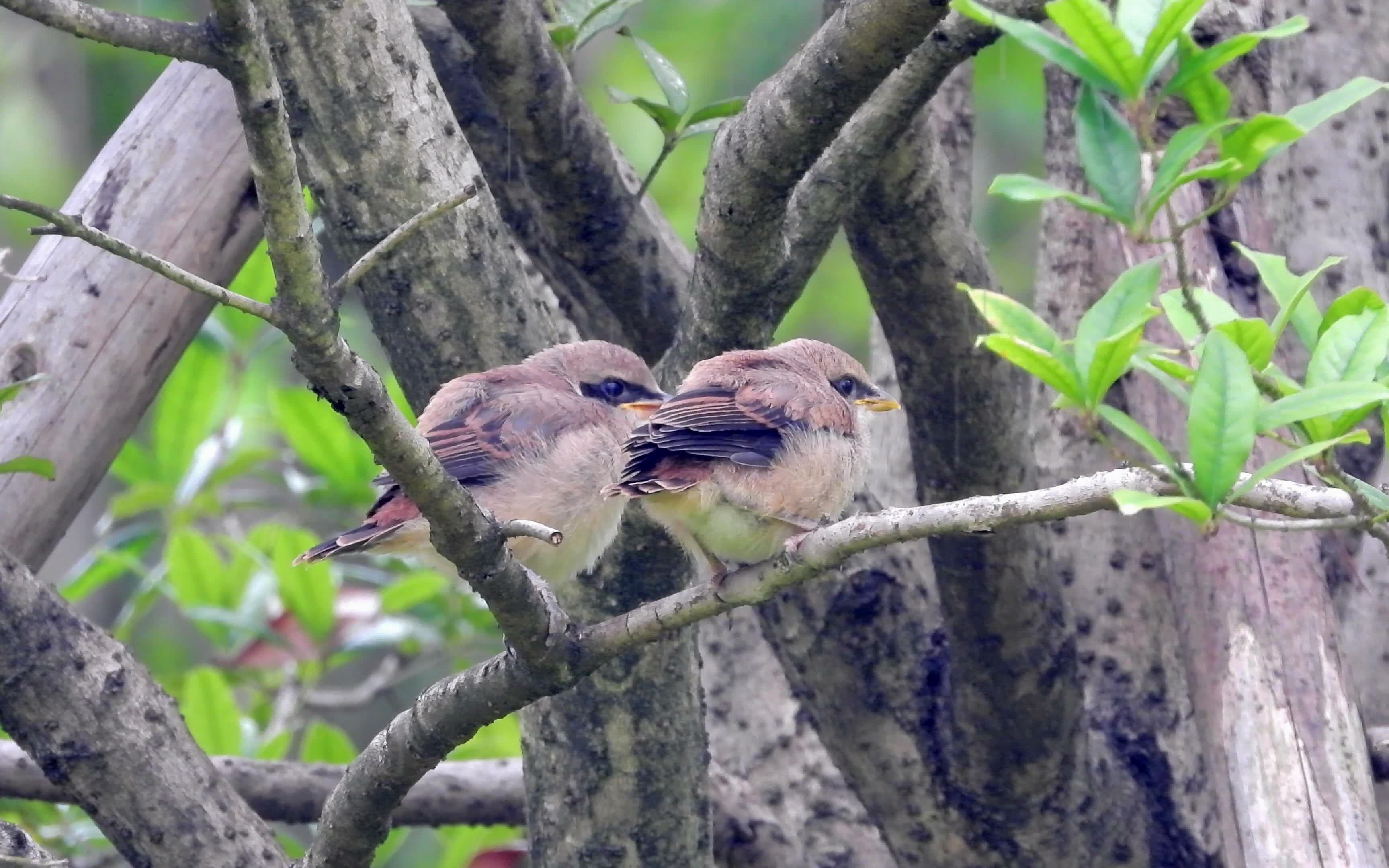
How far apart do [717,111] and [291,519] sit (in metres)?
4.05

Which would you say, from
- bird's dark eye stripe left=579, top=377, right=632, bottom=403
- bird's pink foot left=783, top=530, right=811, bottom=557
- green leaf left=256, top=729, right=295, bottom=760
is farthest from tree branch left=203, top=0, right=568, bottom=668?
green leaf left=256, top=729, right=295, bottom=760

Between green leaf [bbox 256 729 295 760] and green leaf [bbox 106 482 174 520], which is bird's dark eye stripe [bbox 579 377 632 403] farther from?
green leaf [bbox 106 482 174 520]

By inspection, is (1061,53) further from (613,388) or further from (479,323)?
(613,388)

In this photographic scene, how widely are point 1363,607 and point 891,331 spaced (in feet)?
5.58

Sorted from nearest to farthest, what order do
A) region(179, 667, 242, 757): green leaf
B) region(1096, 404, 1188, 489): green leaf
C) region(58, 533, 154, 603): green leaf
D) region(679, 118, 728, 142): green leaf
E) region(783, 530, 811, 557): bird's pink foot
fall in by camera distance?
1. region(1096, 404, 1188, 489): green leaf
2. region(783, 530, 811, 557): bird's pink foot
3. region(679, 118, 728, 142): green leaf
4. region(179, 667, 242, 757): green leaf
5. region(58, 533, 154, 603): green leaf

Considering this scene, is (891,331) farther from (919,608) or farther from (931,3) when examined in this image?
(931,3)

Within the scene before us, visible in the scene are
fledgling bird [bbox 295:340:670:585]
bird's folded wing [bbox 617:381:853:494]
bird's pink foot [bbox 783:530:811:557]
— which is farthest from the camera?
fledgling bird [bbox 295:340:670:585]

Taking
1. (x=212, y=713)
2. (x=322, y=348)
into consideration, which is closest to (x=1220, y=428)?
(x=322, y=348)

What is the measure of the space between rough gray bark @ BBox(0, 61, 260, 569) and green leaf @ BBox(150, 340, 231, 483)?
1.08 metres

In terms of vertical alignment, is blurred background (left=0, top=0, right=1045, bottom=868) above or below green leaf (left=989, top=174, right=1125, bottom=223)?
above

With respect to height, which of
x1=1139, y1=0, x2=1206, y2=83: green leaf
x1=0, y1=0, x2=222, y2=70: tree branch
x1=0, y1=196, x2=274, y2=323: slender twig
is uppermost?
x1=0, y1=0, x2=222, y2=70: tree branch

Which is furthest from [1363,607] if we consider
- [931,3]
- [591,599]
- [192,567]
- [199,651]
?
[199,651]

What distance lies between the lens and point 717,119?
358 centimetres

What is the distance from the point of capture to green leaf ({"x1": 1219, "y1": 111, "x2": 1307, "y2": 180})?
1.69 m
